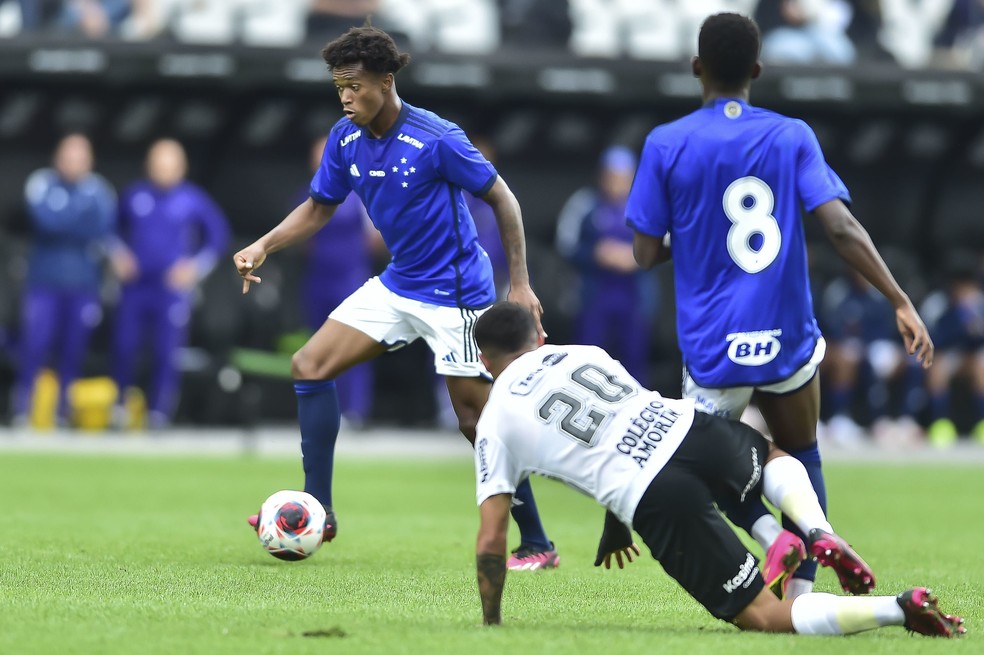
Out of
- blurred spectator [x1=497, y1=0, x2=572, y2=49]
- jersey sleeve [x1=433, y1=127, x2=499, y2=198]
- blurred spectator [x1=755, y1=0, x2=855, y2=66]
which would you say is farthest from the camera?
blurred spectator [x1=755, y1=0, x2=855, y2=66]

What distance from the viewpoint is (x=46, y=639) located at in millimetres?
5074

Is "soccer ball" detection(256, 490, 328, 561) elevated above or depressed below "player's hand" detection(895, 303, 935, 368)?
below

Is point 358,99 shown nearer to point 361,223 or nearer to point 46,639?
point 46,639

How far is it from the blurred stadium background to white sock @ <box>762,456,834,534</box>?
9778 mm

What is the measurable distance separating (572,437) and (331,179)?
9.26 feet

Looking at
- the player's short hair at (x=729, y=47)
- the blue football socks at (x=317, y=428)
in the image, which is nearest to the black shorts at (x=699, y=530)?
the player's short hair at (x=729, y=47)

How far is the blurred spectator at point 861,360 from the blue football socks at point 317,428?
35.3ft

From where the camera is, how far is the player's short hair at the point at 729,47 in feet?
19.3

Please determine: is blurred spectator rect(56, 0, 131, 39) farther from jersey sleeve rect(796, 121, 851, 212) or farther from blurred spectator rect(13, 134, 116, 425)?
jersey sleeve rect(796, 121, 851, 212)

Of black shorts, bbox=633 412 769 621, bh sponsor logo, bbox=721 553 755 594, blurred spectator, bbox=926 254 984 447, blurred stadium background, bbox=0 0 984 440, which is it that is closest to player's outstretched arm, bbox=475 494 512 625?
black shorts, bbox=633 412 769 621

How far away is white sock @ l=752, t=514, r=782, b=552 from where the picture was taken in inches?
225

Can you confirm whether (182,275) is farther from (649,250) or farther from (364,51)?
(649,250)

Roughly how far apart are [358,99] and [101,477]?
19.2 feet

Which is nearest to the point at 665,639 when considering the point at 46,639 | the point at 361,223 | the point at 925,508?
the point at 46,639
